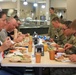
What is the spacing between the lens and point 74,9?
7.34 m

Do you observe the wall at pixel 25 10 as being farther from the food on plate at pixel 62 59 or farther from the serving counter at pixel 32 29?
the food on plate at pixel 62 59

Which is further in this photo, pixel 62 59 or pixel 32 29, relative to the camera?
pixel 32 29

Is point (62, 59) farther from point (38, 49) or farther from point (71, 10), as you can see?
point (71, 10)

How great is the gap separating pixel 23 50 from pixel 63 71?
80 centimetres

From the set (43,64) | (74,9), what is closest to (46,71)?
(43,64)

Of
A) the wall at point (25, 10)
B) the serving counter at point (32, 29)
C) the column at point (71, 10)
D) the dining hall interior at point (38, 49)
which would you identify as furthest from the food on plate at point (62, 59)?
the wall at point (25, 10)

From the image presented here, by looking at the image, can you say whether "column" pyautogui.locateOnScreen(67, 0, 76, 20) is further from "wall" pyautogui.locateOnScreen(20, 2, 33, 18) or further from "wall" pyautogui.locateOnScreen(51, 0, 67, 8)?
"wall" pyautogui.locateOnScreen(20, 2, 33, 18)

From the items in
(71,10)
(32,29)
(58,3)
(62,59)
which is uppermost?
(58,3)

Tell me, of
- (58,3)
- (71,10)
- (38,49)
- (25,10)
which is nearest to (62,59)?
(38,49)

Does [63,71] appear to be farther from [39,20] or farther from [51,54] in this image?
[39,20]

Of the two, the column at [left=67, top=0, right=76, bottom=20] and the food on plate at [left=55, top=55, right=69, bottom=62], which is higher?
the column at [left=67, top=0, right=76, bottom=20]

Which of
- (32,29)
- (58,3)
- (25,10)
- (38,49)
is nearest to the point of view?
(38,49)

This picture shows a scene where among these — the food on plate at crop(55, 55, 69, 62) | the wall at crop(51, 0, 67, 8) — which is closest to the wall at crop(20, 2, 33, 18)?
the wall at crop(51, 0, 67, 8)

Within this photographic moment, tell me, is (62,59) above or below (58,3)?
below
